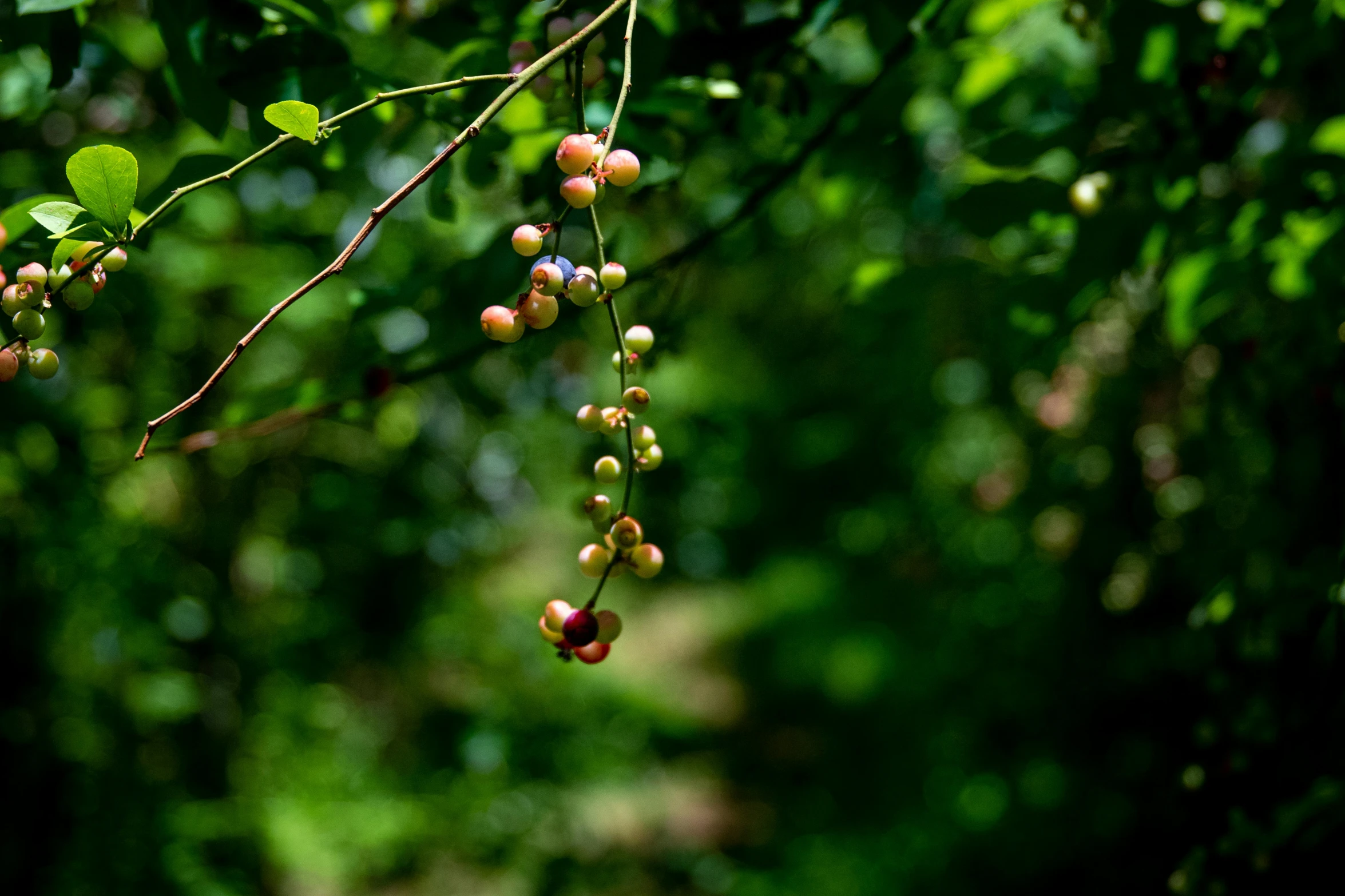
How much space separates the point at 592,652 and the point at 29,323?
16.4 inches

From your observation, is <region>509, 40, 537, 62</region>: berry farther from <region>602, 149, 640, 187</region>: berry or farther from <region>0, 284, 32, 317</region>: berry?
<region>0, 284, 32, 317</region>: berry

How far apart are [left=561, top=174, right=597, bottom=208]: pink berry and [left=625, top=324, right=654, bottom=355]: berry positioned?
13 cm

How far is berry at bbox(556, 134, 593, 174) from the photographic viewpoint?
0.47 metres

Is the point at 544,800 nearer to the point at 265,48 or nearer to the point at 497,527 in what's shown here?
the point at 497,527

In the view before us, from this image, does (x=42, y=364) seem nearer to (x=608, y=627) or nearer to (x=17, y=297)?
(x=17, y=297)

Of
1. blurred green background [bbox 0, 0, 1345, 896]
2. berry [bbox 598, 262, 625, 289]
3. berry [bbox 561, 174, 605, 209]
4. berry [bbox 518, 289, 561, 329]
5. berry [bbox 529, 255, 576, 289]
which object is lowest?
blurred green background [bbox 0, 0, 1345, 896]

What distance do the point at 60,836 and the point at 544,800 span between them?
1358mm

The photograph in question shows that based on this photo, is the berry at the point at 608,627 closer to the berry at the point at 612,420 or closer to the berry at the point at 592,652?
the berry at the point at 592,652

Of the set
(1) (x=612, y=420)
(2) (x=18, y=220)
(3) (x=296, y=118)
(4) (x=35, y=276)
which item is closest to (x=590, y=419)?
(1) (x=612, y=420)

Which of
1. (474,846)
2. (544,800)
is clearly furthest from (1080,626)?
(474,846)

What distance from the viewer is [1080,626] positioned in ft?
6.35

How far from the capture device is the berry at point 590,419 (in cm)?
56

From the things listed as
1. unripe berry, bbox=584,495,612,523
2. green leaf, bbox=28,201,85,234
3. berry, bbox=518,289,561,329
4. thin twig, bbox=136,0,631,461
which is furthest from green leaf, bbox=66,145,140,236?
unripe berry, bbox=584,495,612,523

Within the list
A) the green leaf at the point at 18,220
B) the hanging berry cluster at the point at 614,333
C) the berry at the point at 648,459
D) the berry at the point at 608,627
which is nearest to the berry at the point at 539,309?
the hanging berry cluster at the point at 614,333
